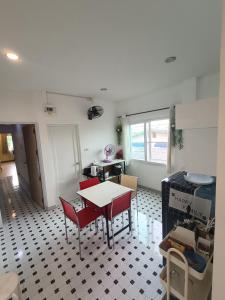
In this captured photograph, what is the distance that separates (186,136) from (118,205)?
139 centimetres

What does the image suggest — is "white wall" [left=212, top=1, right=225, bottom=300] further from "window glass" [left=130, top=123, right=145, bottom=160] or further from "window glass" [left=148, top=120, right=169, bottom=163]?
"window glass" [left=130, top=123, right=145, bottom=160]

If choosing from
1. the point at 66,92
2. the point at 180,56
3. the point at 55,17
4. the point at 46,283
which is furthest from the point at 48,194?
the point at 180,56

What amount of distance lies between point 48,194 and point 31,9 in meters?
3.08

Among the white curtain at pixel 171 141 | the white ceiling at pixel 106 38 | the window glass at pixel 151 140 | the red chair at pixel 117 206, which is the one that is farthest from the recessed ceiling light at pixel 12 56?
the window glass at pixel 151 140

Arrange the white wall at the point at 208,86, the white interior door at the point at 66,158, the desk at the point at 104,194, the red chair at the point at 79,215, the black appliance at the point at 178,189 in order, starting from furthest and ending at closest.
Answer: the white interior door at the point at 66,158 → the white wall at the point at 208,86 → the desk at the point at 104,194 → the red chair at the point at 79,215 → the black appliance at the point at 178,189

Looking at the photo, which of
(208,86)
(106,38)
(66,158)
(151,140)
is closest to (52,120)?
(66,158)

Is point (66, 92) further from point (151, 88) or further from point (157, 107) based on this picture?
point (157, 107)

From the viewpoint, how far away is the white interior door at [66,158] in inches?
135

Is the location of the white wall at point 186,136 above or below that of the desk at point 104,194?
above

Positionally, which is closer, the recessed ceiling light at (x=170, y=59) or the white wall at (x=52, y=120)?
the recessed ceiling light at (x=170, y=59)

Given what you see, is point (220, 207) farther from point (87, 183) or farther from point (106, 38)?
point (87, 183)

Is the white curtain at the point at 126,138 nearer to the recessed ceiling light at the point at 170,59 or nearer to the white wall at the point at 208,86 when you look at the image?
the white wall at the point at 208,86

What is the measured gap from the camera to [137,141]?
418 centimetres

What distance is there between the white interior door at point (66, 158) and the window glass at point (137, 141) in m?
1.58
